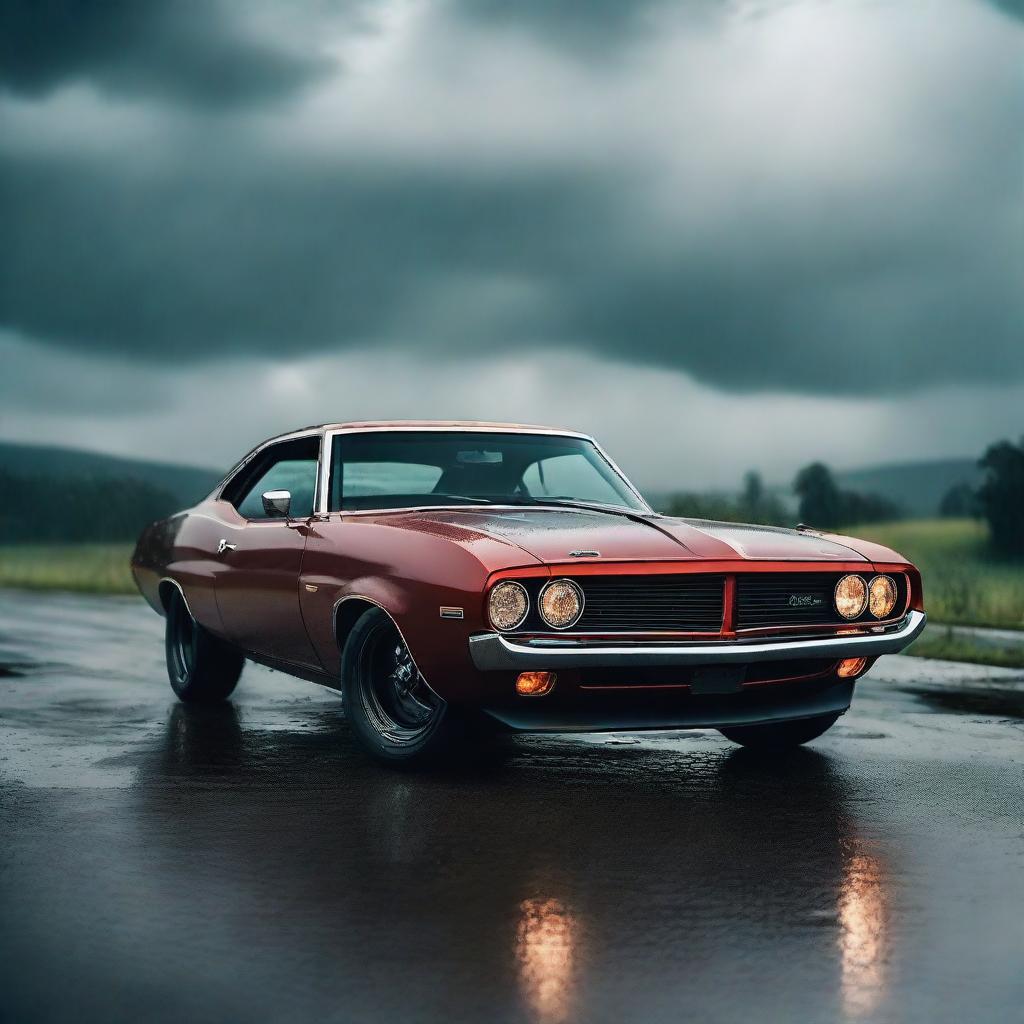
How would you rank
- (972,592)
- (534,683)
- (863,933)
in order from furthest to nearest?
(972,592)
(534,683)
(863,933)

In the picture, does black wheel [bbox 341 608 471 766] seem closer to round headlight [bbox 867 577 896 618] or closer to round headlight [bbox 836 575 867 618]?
round headlight [bbox 836 575 867 618]

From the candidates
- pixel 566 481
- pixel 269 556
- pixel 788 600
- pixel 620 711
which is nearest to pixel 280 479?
pixel 269 556

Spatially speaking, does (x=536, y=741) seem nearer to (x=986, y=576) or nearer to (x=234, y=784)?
(x=234, y=784)

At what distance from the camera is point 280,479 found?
8102mm

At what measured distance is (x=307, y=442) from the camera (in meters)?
7.80

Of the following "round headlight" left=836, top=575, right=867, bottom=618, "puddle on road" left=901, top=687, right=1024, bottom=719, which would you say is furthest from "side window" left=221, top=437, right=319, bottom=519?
"puddle on road" left=901, top=687, right=1024, bottom=719

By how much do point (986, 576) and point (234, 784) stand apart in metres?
14.1

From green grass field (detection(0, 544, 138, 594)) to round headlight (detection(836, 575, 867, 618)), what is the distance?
20110mm

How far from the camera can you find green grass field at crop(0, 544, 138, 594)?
27.5 m

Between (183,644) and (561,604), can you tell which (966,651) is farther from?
(561,604)

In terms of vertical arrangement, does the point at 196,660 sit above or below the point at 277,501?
below

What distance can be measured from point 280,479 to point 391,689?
1979mm

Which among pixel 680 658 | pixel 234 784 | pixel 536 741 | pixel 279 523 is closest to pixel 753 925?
pixel 680 658

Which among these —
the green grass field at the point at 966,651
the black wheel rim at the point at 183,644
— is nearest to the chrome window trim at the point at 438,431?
the black wheel rim at the point at 183,644
